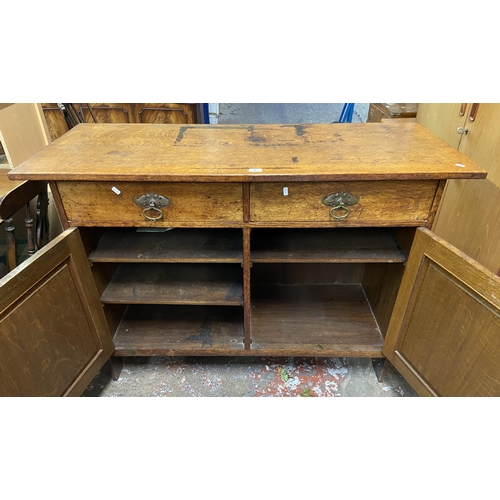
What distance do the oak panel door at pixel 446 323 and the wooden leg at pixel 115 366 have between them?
1.16 m

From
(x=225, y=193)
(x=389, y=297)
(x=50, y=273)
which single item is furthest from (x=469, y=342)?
(x=50, y=273)

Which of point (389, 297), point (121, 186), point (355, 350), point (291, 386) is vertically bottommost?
point (291, 386)

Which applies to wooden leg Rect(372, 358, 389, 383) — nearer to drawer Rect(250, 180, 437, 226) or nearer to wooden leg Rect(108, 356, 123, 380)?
drawer Rect(250, 180, 437, 226)

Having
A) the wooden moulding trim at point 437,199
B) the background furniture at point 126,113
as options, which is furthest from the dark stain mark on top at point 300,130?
the background furniture at point 126,113

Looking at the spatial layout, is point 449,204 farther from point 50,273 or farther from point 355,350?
point 50,273

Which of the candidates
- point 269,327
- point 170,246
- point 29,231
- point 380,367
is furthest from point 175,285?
point 380,367

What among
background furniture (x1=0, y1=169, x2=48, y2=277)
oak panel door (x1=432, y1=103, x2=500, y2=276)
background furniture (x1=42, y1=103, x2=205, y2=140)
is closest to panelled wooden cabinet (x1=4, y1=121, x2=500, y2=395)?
background furniture (x1=0, y1=169, x2=48, y2=277)

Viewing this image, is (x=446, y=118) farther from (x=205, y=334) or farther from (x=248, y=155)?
(x=205, y=334)

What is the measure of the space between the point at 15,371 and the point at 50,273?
0.28 m

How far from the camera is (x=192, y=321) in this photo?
1591mm

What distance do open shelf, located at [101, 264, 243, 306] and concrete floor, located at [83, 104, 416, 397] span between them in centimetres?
41

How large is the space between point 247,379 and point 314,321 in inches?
15.4

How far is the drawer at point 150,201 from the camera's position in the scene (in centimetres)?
109

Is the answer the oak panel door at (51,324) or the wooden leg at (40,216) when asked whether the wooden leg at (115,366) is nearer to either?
the oak panel door at (51,324)
